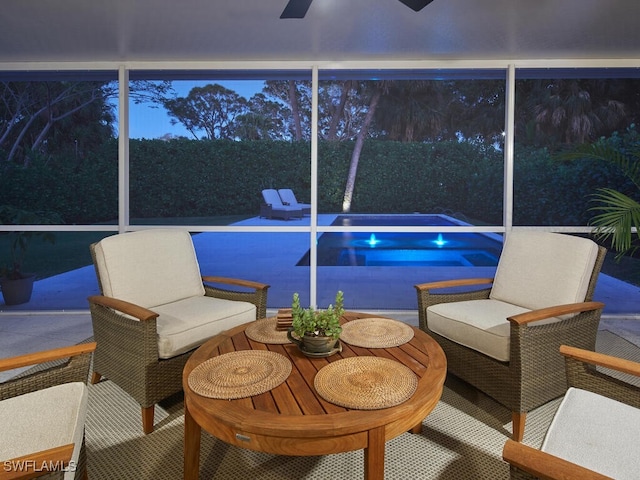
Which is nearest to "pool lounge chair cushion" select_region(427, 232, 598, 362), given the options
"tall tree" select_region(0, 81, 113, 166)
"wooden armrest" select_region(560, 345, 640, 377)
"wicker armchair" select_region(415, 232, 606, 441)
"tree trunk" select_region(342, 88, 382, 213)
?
"wicker armchair" select_region(415, 232, 606, 441)

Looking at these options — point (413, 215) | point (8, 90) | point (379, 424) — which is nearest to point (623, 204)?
point (413, 215)

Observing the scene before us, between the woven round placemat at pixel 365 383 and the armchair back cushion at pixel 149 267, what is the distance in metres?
1.47

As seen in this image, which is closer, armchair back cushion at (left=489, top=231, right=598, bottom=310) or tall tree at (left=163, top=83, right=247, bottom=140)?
armchair back cushion at (left=489, top=231, right=598, bottom=310)

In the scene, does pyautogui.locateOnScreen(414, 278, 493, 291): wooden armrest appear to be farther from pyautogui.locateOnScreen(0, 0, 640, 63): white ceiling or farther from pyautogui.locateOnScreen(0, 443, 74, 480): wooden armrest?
pyautogui.locateOnScreen(0, 443, 74, 480): wooden armrest

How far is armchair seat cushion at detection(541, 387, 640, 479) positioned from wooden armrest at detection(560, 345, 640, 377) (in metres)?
0.12

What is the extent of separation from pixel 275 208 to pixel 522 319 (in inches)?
110

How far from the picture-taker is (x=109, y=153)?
14.8ft

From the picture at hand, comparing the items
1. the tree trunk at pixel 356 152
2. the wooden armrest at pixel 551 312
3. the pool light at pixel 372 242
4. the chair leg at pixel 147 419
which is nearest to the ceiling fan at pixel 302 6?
the wooden armrest at pixel 551 312

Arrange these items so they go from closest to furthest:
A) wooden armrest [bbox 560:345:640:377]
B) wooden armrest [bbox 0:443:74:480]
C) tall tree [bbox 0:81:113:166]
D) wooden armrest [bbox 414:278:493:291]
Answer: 1. wooden armrest [bbox 0:443:74:480]
2. wooden armrest [bbox 560:345:640:377]
3. wooden armrest [bbox 414:278:493:291]
4. tall tree [bbox 0:81:113:166]

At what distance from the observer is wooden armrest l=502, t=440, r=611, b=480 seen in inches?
39.3

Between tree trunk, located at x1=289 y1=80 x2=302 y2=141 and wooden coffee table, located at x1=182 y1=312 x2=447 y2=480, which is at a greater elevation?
tree trunk, located at x1=289 y1=80 x2=302 y2=141

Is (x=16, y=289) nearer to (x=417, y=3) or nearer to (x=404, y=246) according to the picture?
(x=404, y=246)

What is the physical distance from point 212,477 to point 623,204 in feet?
10.6

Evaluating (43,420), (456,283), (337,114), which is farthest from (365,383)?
(337,114)
